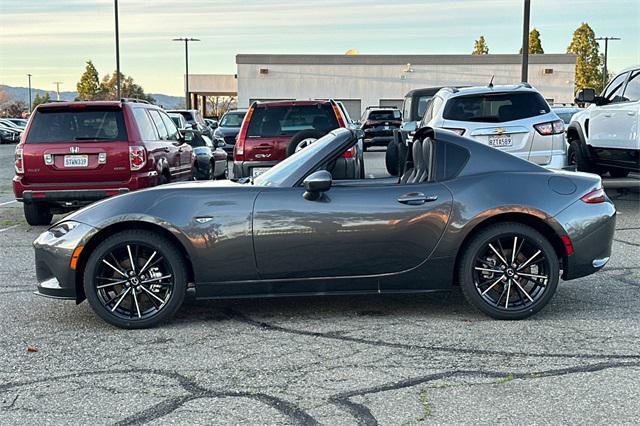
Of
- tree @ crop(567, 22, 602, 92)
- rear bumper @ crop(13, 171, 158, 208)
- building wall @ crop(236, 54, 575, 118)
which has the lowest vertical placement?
rear bumper @ crop(13, 171, 158, 208)

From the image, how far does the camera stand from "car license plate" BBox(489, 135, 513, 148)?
35.8ft

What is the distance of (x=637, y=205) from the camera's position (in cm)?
1251

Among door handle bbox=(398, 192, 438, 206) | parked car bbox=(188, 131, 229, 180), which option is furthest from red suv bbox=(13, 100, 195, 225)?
door handle bbox=(398, 192, 438, 206)

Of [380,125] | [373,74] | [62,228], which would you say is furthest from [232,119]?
[373,74]

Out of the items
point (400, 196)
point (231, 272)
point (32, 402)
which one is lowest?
point (32, 402)

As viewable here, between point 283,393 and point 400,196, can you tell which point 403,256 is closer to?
point 400,196

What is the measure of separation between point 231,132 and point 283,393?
71.1 feet

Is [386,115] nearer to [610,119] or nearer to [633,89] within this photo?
[610,119]

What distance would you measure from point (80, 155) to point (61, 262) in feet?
15.0

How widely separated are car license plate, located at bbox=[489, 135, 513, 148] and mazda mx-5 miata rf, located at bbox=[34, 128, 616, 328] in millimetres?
5278

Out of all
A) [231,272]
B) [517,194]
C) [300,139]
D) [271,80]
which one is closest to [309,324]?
[231,272]

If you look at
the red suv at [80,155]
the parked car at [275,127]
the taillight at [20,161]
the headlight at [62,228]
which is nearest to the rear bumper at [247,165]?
the parked car at [275,127]

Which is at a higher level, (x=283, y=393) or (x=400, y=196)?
(x=400, y=196)

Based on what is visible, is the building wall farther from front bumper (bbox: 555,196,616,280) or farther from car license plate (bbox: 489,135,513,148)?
front bumper (bbox: 555,196,616,280)
